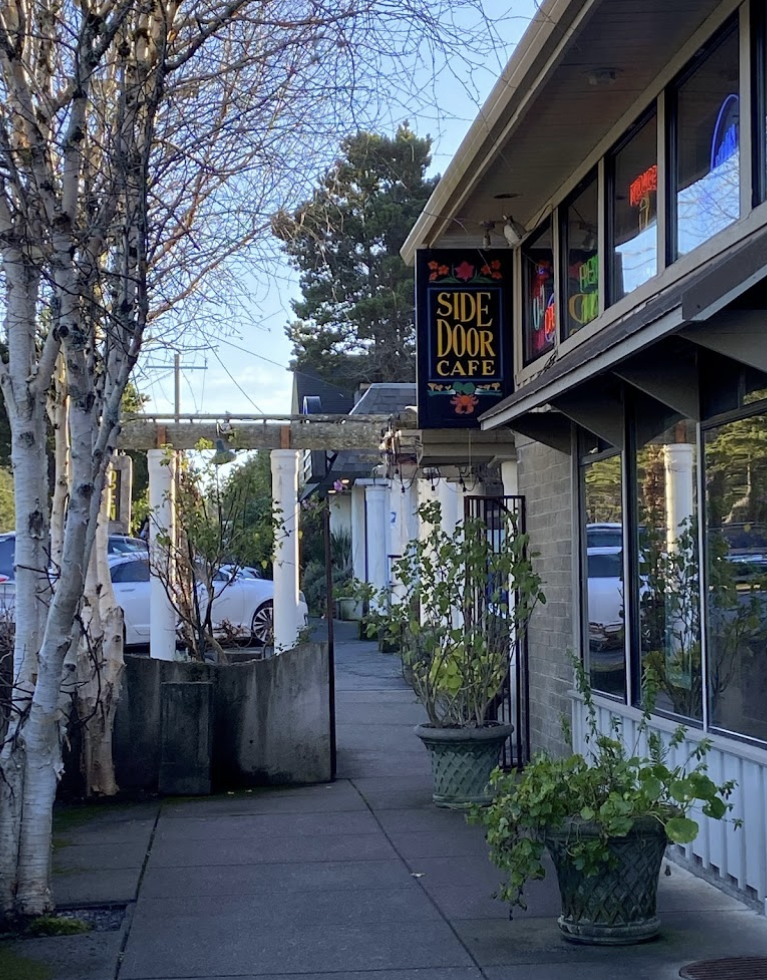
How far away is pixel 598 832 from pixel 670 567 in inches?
81.3

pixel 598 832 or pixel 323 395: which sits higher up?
pixel 323 395

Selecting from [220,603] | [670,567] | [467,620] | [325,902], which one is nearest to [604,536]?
[670,567]

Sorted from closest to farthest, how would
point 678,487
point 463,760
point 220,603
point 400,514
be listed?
point 678,487 → point 463,760 → point 220,603 → point 400,514

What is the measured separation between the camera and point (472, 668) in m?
8.80

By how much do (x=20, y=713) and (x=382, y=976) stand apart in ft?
6.99

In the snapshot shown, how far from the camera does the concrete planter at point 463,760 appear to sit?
863 cm

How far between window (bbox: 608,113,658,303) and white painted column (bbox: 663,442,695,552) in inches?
40.0

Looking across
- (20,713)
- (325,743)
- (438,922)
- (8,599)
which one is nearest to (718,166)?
(438,922)

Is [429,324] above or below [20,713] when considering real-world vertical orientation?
above

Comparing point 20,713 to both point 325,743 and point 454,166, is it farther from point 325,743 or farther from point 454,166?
point 454,166

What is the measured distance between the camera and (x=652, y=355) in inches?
247

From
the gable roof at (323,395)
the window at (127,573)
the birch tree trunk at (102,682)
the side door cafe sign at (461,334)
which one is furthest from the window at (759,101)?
the gable roof at (323,395)

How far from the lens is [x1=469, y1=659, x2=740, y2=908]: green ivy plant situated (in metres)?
5.16

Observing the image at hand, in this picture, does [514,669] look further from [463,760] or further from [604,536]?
[604,536]
